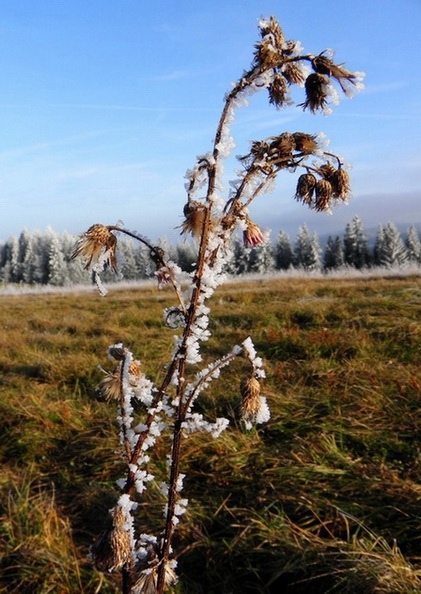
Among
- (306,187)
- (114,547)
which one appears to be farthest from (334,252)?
(114,547)

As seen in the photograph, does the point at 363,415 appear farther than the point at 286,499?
Yes

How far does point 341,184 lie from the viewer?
4.65ft

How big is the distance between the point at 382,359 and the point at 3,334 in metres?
6.37

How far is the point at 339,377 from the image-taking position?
5266 mm

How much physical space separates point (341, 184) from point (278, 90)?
1.02 feet

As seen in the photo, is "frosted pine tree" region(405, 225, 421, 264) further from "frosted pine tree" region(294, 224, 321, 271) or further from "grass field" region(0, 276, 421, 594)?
"grass field" region(0, 276, 421, 594)

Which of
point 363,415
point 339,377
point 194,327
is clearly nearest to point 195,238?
point 194,327

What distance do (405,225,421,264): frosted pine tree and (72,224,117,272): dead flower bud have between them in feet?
198

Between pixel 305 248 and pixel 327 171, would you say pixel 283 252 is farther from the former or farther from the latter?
pixel 327 171

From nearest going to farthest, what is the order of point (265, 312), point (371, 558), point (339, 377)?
point (371, 558) → point (339, 377) → point (265, 312)

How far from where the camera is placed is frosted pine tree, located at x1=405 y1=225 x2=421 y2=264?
58.0 metres

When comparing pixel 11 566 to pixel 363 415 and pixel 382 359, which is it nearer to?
pixel 363 415

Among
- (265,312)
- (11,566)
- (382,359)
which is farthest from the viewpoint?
(265,312)

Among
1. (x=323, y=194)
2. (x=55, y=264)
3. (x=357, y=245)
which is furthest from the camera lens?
(x=357, y=245)
